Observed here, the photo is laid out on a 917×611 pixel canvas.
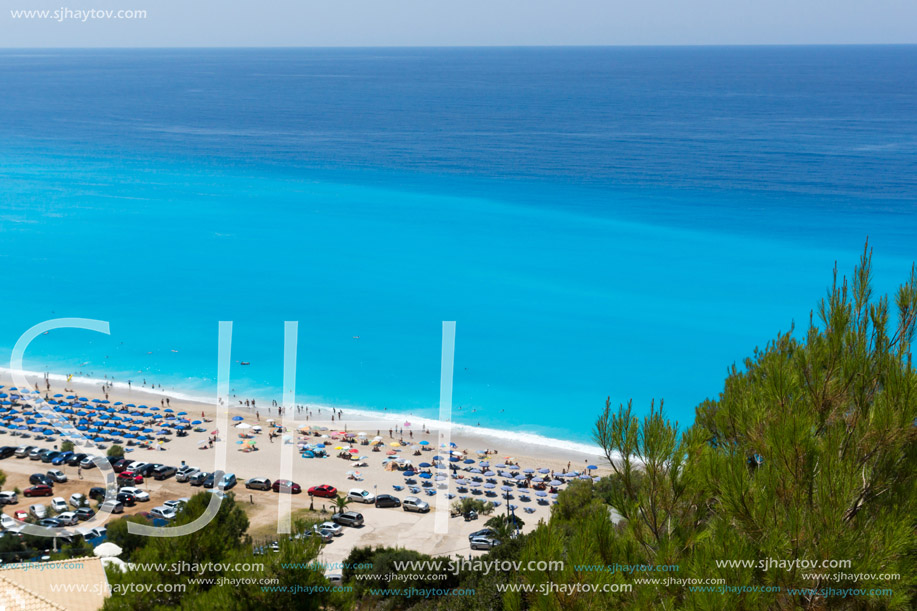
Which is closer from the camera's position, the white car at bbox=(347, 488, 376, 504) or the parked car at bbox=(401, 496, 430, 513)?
the parked car at bbox=(401, 496, 430, 513)

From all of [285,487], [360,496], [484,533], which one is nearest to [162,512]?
[285,487]

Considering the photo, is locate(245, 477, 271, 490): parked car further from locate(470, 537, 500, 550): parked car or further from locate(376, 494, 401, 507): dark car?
locate(470, 537, 500, 550): parked car

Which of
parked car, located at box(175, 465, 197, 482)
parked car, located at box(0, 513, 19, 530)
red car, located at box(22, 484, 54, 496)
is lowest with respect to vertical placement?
parked car, located at box(0, 513, 19, 530)

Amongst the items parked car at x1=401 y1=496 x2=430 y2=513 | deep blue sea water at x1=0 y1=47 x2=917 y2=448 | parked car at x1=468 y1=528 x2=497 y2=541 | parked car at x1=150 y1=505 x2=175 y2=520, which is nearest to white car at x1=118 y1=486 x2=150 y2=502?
parked car at x1=150 y1=505 x2=175 y2=520

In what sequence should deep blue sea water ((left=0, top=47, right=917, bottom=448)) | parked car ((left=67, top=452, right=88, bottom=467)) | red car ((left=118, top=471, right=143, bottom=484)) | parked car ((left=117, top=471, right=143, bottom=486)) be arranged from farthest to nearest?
deep blue sea water ((left=0, top=47, right=917, bottom=448)), parked car ((left=67, top=452, right=88, bottom=467)), red car ((left=118, top=471, right=143, bottom=484)), parked car ((left=117, top=471, right=143, bottom=486))

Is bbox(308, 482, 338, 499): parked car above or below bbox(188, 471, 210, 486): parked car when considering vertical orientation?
below

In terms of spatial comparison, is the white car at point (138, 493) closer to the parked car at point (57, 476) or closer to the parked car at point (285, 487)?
the parked car at point (57, 476)

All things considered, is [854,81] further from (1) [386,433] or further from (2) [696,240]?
(1) [386,433]

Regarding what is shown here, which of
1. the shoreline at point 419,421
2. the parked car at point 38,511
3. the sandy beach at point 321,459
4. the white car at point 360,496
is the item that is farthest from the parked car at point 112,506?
the shoreline at point 419,421
